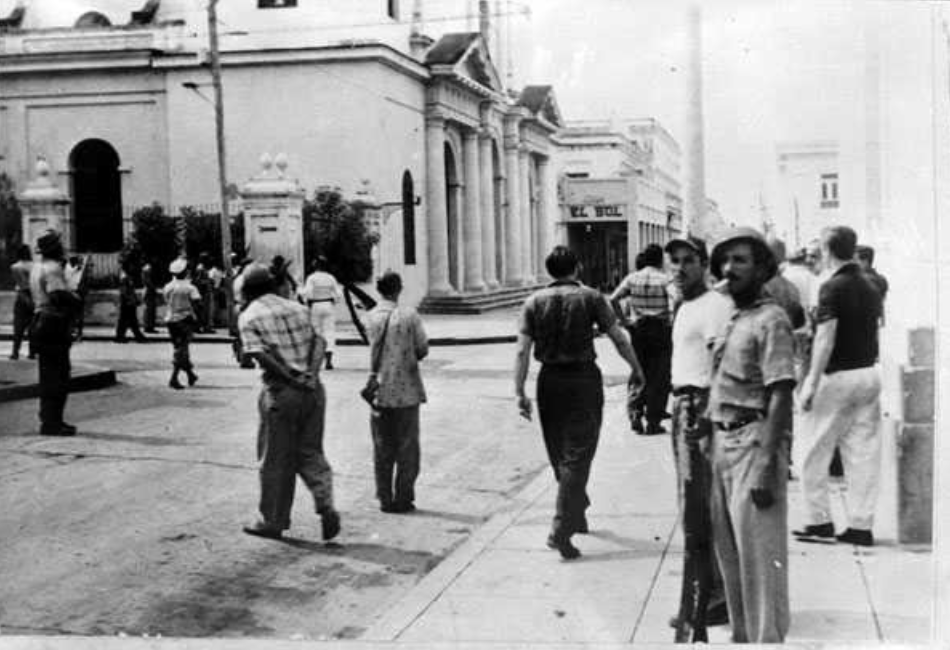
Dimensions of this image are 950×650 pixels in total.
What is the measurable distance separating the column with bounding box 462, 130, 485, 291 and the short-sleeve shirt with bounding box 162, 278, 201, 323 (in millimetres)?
1555

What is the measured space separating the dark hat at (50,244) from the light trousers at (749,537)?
366 cm

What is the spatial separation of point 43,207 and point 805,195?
383 cm

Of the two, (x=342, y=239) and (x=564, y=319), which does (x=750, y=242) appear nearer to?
(x=564, y=319)

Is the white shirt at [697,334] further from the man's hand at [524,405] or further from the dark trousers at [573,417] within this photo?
the man's hand at [524,405]

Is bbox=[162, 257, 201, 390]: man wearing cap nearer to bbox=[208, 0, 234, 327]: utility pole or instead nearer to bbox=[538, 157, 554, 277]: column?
bbox=[208, 0, 234, 327]: utility pole

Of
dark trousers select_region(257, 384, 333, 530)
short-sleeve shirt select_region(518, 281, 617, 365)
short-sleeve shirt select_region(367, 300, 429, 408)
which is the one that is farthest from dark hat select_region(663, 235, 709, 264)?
dark trousers select_region(257, 384, 333, 530)

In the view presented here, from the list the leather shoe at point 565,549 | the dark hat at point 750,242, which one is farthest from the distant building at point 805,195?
the leather shoe at point 565,549

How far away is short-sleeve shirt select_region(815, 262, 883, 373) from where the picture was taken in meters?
6.12

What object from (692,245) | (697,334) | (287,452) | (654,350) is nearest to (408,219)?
(287,452)

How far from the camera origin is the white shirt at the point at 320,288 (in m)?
6.99

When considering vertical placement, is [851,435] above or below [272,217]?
below

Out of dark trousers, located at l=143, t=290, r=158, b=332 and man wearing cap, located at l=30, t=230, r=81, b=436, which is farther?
dark trousers, located at l=143, t=290, r=158, b=332

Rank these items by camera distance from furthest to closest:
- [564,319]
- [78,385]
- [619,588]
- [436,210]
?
[78,385], [436,210], [564,319], [619,588]

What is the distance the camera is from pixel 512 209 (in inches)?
315
